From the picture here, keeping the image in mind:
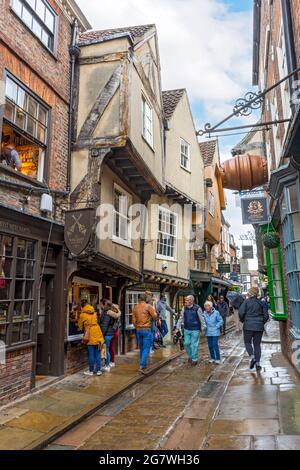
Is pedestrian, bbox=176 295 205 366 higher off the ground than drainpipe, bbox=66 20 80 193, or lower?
lower

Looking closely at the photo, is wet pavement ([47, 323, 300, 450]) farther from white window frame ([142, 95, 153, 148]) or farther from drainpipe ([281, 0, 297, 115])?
white window frame ([142, 95, 153, 148])

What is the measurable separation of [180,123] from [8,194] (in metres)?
12.1

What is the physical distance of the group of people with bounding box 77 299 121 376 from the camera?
8.04m

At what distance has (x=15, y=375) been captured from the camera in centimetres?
640

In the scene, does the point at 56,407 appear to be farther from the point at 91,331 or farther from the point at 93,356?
the point at 93,356

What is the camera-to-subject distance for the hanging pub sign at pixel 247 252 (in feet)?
83.5

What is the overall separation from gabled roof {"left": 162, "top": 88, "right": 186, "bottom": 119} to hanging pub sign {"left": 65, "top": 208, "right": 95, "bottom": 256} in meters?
9.59

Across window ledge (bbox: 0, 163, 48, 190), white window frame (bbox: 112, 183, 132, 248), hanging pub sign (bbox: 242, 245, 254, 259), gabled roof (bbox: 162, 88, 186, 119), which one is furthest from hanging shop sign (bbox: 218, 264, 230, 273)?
window ledge (bbox: 0, 163, 48, 190)

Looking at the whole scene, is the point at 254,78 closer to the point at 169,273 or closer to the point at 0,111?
the point at 169,273

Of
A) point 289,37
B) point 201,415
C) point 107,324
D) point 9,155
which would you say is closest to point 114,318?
point 107,324

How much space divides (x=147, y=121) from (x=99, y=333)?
6589 millimetres
